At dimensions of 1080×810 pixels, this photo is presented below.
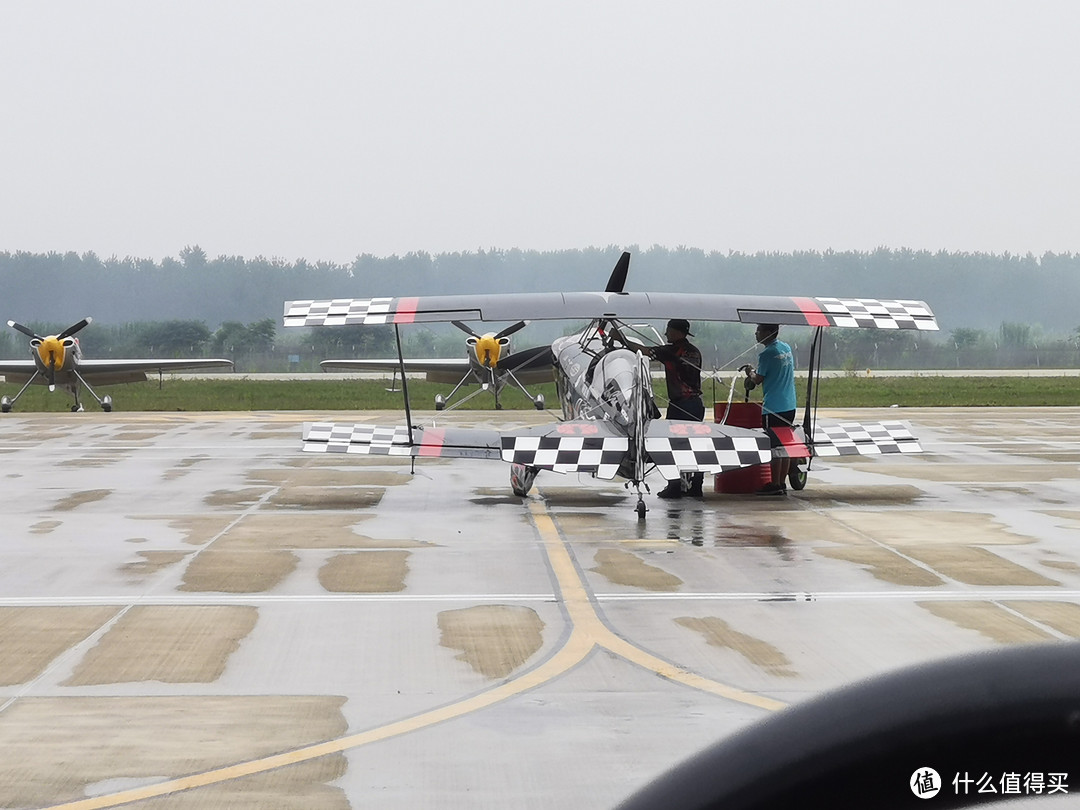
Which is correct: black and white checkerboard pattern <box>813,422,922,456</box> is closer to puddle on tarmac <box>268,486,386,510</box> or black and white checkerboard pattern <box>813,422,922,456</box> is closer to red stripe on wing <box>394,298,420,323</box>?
red stripe on wing <box>394,298,420,323</box>

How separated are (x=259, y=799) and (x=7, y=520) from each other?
8.51 m

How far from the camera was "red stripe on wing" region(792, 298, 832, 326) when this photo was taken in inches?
497

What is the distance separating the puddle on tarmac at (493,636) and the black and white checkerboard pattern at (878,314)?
20.8 feet

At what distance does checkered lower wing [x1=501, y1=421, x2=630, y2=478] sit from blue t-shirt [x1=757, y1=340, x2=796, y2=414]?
2.80 metres

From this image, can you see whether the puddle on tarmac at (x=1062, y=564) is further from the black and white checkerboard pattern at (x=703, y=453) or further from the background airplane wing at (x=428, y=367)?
the background airplane wing at (x=428, y=367)

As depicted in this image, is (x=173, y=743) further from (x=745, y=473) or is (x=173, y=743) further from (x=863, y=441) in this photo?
(x=863, y=441)

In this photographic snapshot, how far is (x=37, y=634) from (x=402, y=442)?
22.4ft

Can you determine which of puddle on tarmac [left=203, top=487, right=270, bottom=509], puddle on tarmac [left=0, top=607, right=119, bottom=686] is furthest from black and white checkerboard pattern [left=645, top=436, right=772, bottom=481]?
puddle on tarmac [left=0, top=607, right=119, bottom=686]

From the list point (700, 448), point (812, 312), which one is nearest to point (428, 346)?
point (812, 312)

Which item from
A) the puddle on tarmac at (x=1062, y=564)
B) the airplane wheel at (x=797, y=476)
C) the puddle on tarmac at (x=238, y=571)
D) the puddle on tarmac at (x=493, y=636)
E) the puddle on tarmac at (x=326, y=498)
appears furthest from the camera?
the airplane wheel at (x=797, y=476)

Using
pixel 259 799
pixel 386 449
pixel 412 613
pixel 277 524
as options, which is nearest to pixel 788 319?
pixel 386 449

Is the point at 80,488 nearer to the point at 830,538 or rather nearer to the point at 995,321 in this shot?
the point at 830,538

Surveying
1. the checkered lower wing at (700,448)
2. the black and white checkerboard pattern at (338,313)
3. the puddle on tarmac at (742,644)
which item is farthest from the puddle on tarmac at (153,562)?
the checkered lower wing at (700,448)

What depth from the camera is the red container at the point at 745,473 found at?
1383cm
